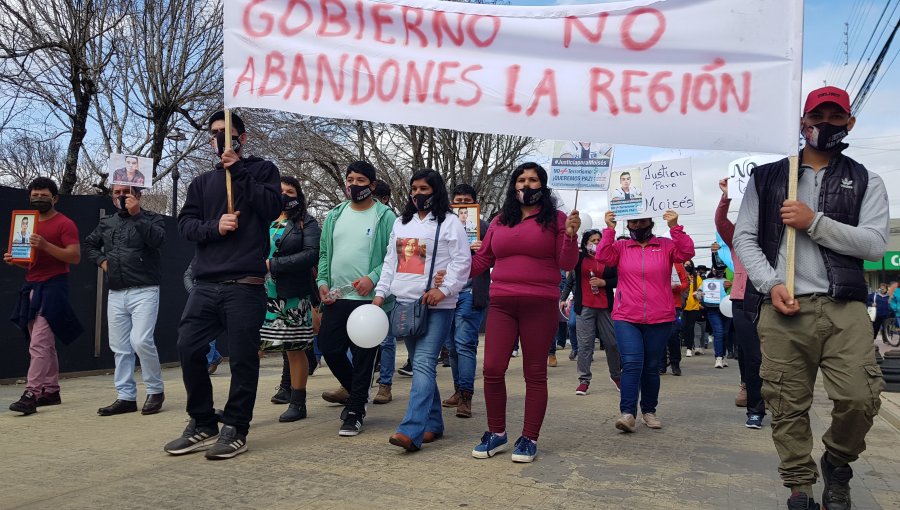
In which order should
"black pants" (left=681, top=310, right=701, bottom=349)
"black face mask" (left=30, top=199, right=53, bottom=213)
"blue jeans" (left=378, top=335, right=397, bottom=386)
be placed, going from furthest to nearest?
1. "black pants" (left=681, top=310, right=701, bottom=349)
2. "blue jeans" (left=378, top=335, right=397, bottom=386)
3. "black face mask" (left=30, top=199, right=53, bottom=213)

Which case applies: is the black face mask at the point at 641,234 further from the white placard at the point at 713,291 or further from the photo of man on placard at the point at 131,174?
the white placard at the point at 713,291

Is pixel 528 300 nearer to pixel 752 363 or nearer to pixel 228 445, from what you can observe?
pixel 228 445

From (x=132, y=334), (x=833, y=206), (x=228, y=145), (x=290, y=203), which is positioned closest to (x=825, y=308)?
(x=833, y=206)

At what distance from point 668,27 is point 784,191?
132 cm

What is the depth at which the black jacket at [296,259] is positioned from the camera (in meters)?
6.56

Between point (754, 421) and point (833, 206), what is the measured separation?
343cm

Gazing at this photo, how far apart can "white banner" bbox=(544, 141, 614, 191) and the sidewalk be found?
9.48 ft

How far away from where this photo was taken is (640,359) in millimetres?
6473

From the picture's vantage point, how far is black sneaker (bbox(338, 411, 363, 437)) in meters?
5.74

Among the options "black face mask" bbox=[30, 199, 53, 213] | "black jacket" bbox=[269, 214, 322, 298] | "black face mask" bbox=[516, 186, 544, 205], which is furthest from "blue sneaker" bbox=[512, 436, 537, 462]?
"black face mask" bbox=[30, 199, 53, 213]

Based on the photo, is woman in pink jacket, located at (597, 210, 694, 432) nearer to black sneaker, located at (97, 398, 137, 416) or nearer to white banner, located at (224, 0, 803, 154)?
white banner, located at (224, 0, 803, 154)

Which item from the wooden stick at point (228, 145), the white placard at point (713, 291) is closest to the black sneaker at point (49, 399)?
the wooden stick at point (228, 145)

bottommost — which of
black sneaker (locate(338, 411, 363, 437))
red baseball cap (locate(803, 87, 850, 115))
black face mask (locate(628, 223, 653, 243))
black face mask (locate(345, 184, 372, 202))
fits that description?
black sneaker (locate(338, 411, 363, 437))

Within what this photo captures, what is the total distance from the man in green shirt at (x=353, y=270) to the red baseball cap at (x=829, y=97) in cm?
323
